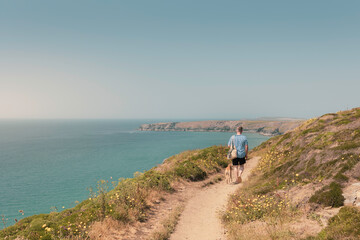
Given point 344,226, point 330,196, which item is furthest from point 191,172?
point 344,226

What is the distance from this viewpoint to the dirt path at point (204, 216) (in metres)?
8.06

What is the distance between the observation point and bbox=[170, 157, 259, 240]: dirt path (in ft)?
26.4

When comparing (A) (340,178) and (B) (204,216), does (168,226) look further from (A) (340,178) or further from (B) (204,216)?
(A) (340,178)

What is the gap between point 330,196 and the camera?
701cm

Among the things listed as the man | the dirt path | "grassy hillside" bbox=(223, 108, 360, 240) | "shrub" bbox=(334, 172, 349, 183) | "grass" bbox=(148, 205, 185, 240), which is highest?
the man

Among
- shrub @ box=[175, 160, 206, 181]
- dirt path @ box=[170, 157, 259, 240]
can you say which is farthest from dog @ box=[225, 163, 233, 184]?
shrub @ box=[175, 160, 206, 181]

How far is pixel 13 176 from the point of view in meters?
61.0

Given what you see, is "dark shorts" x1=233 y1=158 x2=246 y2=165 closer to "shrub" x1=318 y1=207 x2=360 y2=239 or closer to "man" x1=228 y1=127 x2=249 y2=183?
"man" x1=228 y1=127 x2=249 y2=183

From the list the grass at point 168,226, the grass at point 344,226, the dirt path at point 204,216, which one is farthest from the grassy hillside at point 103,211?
the grass at point 344,226

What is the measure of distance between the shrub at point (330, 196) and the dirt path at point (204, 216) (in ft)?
12.8

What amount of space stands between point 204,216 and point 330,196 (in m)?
5.75

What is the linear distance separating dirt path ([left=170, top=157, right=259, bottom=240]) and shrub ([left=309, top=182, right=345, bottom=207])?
153 inches

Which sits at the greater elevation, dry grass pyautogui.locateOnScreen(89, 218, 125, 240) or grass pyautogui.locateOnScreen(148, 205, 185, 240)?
dry grass pyautogui.locateOnScreen(89, 218, 125, 240)

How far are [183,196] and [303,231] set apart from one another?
845cm
